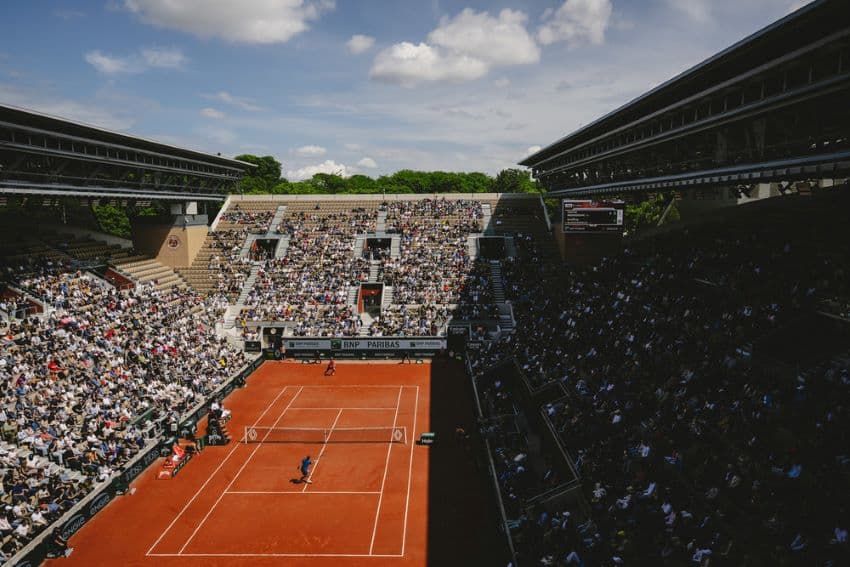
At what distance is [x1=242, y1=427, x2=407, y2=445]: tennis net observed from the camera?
1020 inches

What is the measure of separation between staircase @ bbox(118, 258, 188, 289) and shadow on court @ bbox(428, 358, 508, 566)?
86.6ft

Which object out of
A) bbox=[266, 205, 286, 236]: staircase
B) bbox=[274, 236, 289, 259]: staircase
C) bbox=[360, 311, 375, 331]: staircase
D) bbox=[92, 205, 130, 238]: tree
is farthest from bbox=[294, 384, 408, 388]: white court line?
bbox=[92, 205, 130, 238]: tree

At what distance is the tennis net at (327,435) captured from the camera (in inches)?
1020

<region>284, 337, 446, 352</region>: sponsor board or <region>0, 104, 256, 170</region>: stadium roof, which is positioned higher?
<region>0, 104, 256, 170</region>: stadium roof

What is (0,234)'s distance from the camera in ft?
115

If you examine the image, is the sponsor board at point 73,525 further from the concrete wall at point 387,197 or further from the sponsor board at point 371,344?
the concrete wall at point 387,197

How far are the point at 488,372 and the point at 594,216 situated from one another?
1522 cm

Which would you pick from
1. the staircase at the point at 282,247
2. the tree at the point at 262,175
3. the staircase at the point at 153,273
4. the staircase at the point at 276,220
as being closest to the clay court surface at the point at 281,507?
the staircase at the point at 153,273

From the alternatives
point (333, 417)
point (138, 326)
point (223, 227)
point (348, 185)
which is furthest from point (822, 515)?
point (348, 185)

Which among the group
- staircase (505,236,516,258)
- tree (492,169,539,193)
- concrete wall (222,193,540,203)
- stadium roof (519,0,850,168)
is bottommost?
staircase (505,236,516,258)

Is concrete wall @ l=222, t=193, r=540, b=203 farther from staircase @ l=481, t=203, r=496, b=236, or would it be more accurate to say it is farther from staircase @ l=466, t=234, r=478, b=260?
staircase @ l=466, t=234, r=478, b=260

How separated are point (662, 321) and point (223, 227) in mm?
44143

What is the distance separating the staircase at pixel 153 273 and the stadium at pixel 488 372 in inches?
19.8

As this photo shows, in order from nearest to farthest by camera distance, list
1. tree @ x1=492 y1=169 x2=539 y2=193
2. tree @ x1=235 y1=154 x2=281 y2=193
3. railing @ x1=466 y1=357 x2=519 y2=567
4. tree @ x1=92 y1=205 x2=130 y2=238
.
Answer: railing @ x1=466 y1=357 x2=519 y2=567, tree @ x1=92 y1=205 x2=130 y2=238, tree @ x1=235 y1=154 x2=281 y2=193, tree @ x1=492 y1=169 x2=539 y2=193
